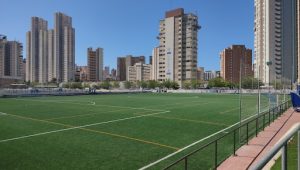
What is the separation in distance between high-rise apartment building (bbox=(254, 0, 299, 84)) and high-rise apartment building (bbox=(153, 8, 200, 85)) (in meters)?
33.7

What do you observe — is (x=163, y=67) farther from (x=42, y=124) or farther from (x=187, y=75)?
(x=42, y=124)

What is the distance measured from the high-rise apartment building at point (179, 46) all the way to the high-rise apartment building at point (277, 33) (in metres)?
33.7

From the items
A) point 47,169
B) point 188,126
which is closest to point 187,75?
point 188,126

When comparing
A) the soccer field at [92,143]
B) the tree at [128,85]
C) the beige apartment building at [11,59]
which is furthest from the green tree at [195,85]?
the soccer field at [92,143]

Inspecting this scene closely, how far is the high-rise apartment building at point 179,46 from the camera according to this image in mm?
158250

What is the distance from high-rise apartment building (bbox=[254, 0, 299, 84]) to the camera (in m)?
131

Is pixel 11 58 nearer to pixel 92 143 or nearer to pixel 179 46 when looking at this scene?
Answer: pixel 179 46

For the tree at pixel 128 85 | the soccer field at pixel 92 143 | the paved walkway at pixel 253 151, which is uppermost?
the tree at pixel 128 85

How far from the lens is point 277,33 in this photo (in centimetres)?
13375

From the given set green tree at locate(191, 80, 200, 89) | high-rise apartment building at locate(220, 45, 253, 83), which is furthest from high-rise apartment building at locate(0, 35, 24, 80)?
high-rise apartment building at locate(220, 45, 253, 83)

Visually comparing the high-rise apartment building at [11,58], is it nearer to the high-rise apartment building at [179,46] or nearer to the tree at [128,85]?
the tree at [128,85]

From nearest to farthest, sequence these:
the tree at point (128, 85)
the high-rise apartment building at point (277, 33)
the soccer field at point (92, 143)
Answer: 1. the soccer field at point (92, 143)
2. the high-rise apartment building at point (277, 33)
3. the tree at point (128, 85)

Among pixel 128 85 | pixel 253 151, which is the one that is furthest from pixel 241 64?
pixel 128 85

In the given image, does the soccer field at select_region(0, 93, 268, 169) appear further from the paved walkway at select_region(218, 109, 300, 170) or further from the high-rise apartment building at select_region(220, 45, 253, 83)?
the high-rise apartment building at select_region(220, 45, 253, 83)
